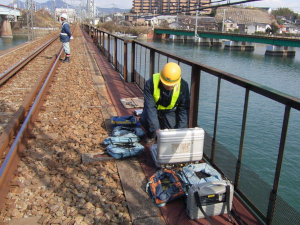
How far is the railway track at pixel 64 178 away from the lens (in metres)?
2.72

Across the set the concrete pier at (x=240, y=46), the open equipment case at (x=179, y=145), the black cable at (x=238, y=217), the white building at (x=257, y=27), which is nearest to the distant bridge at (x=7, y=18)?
the concrete pier at (x=240, y=46)

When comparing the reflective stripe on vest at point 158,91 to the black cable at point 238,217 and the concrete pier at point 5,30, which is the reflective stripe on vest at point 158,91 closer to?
the black cable at point 238,217

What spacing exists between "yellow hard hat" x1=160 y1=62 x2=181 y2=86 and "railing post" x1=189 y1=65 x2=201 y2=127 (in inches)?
11.7

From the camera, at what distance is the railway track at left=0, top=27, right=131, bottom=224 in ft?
8.93

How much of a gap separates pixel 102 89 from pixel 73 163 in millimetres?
4388

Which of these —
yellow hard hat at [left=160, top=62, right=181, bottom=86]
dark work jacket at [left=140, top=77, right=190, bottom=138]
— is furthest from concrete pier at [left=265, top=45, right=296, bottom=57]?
yellow hard hat at [left=160, top=62, right=181, bottom=86]

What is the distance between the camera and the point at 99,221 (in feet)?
8.57

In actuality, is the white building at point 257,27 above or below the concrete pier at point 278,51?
above

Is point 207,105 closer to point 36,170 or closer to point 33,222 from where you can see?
point 36,170

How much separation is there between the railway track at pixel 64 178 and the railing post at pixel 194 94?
47.0 inches

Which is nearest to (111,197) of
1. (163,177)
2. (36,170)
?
(163,177)

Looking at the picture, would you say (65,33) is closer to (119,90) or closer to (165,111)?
(119,90)

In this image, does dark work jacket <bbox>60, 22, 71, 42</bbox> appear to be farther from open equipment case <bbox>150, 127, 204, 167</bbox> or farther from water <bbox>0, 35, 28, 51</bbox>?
water <bbox>0, 35, 28, 51</bbox>

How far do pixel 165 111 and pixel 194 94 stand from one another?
18.0 inches
